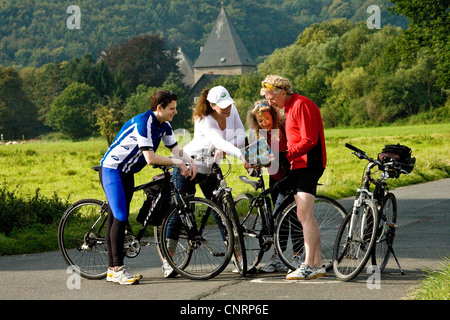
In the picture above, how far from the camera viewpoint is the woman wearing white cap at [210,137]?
7203 mm

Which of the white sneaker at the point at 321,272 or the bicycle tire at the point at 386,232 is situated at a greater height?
the bicycle tire at the point at 386,232

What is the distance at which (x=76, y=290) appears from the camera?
6832 millimetres

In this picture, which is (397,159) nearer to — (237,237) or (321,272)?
(321,272)

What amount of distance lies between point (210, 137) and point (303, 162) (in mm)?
991

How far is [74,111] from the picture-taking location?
367ft

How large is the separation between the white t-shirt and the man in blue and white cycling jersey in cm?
35

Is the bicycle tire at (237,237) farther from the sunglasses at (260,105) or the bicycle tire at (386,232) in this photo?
the bicycle tire at (386,232)

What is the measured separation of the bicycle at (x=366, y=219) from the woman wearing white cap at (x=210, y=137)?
116 centimetres

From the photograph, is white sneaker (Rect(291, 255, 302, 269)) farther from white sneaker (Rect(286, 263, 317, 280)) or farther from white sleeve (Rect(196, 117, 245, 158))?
white sleeve (Rect(196, 117, 245, 158))

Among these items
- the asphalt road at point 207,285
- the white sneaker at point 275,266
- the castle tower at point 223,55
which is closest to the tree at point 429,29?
the asphalt road at point 207,285

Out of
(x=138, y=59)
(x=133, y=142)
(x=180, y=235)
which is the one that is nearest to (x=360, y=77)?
(x=138, y=59)

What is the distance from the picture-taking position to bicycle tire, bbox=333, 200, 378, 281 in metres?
6.76

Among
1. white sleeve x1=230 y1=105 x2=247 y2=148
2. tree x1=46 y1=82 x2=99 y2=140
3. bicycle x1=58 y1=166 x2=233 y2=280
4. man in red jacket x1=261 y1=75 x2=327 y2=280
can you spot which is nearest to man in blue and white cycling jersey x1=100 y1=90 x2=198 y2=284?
bicycle x1=58 y1=166 x2=233 y2=280
